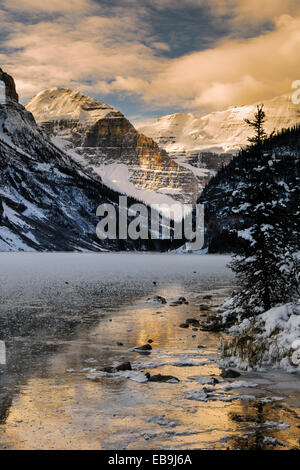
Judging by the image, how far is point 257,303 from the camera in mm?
24250

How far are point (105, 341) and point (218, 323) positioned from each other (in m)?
7.12

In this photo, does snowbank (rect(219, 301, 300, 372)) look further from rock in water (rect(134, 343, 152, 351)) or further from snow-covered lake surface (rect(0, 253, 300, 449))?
rock in water (rect(134, 343, 152, 351))

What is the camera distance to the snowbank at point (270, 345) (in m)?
16.2

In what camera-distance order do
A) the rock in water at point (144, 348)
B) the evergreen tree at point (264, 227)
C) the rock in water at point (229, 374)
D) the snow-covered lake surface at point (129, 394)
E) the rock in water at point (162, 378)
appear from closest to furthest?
the snow-covered lake surface at point (129, 394), the rock in water at point (162, 378), the rock in water at point (229, 374), the rock in water at point (144, 348), the evergreen tree at point (264, 227)

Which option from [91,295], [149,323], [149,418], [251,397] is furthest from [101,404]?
[91,295]

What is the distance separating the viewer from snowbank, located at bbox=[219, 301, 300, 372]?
1623cm

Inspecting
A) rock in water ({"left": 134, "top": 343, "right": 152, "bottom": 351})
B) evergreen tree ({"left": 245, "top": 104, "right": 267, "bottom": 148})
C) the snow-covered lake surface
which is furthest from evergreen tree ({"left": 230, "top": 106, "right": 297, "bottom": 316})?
rock in water ({"left": 134, "top": 343, "right": 152, "bottom": 351})

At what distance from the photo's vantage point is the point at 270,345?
17.1 m

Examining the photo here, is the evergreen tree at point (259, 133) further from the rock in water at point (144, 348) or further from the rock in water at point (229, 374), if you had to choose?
the rock in water at point (229, 374)

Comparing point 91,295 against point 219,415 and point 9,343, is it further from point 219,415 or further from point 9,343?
point 219,415

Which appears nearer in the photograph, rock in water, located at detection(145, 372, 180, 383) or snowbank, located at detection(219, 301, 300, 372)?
rock in water, located at detection(145, 372, 180, 383)

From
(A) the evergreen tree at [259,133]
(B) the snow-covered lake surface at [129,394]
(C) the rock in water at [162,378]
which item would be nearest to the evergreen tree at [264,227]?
(A) the evergreen tree at [259,133]

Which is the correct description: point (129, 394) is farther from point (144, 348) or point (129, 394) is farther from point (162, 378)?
point (144, 348)
